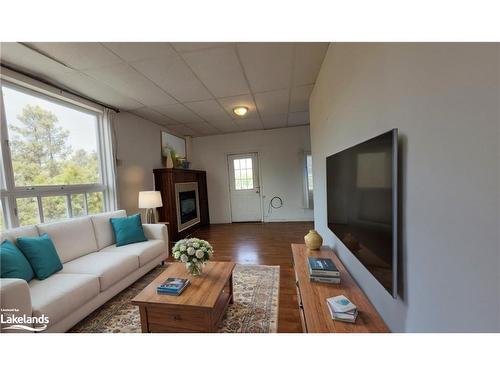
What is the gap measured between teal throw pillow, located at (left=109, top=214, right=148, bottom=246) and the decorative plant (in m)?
1.19

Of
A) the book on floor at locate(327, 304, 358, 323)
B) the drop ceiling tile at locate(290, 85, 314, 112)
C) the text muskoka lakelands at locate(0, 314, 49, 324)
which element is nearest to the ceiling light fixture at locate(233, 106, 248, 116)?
the drop ceiling tile at locate(290, 85, 314, 112)

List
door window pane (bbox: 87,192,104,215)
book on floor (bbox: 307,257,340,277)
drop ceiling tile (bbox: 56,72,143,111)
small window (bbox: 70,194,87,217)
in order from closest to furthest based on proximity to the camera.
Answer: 1. book on floor (bbox: 307,257,340,277)
2. drop ceiling tile (bbox: 56,72,143,111)
3. small window (bbox: 70,194,87,217)
4. door window pane (bbox: 87,192,104,215)

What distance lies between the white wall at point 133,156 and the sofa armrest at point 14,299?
211 centimetres

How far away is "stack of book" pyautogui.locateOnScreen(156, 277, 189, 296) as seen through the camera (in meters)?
1.50

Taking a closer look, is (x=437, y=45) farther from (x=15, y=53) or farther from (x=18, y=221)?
(x=18, y=221)

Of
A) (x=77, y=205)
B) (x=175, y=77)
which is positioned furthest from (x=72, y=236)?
(x=175, y=77)

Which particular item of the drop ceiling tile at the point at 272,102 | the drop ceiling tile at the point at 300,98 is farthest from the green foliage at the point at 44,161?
the drop ceiling tile at the point at 300,98

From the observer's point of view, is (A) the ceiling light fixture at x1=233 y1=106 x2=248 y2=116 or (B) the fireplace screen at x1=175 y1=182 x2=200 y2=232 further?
(B) the fireplace screen at x1=175 y1=182 x2=200 y2=232

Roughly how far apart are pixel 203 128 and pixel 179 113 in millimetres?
1144

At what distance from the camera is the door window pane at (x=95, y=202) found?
291 centimetres

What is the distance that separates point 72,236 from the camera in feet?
7.20

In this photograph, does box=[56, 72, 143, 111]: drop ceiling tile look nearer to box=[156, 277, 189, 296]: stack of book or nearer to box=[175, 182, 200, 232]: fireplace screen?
box=[175, 182, 200, 232]: fireplace screen
